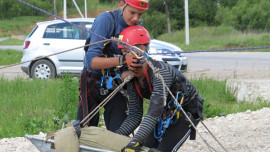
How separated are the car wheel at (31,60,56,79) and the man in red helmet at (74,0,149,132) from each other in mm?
7264

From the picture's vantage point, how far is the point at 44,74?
11.4 metres

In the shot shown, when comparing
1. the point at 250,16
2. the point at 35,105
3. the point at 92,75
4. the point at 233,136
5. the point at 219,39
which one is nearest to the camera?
the point at 92,75

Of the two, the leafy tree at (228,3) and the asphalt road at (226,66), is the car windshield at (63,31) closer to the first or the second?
the asphalt road at (226,66)

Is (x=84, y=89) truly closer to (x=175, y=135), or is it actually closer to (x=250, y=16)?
(x=175, y=135)

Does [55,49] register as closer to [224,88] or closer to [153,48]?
[153,48]

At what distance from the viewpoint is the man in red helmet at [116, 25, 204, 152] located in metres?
3.31

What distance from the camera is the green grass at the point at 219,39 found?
25891mm

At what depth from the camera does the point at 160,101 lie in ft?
10.8

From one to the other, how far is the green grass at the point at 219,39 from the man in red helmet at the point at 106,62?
60.9 ft

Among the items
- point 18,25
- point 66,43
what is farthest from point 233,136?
point 18,25

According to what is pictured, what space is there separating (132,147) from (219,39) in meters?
26.7

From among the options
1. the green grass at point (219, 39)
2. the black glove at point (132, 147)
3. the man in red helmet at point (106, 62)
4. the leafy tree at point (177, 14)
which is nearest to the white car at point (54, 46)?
the man in red helmet at point (106, 62)

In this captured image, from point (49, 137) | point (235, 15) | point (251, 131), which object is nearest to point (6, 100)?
point (251, 131)

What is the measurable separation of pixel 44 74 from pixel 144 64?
831 cm
